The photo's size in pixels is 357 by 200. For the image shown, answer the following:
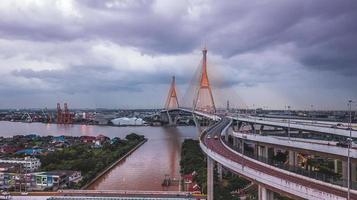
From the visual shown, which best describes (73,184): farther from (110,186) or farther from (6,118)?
(6,118)

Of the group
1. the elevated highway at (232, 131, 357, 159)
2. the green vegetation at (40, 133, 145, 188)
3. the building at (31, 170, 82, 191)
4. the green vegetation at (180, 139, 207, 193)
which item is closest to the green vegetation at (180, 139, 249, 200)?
the green vegetation at (180, 139, 207, 193)

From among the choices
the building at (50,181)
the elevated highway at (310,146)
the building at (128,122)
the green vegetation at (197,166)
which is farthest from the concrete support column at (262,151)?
the building at (128,122)

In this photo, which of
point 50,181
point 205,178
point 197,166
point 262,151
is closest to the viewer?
point 262,151

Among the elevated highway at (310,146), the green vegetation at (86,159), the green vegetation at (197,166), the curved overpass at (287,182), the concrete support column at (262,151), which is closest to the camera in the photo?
the curved overpass at (287,182)

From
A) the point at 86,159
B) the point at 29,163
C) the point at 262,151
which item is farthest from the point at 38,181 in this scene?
the point at 262,151

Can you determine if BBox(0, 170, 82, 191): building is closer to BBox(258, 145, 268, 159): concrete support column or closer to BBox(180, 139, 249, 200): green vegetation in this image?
BBox(180, 139, 249, 200): green vegetation

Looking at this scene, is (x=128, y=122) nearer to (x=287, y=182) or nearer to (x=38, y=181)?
(x=38, y=181)

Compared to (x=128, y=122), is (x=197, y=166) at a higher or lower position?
lower

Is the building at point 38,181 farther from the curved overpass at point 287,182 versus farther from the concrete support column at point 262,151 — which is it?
the curved overpass at point 287,182

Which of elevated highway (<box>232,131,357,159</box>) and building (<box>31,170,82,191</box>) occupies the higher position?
elevated highway (<box>232,131,357,159</box>)
